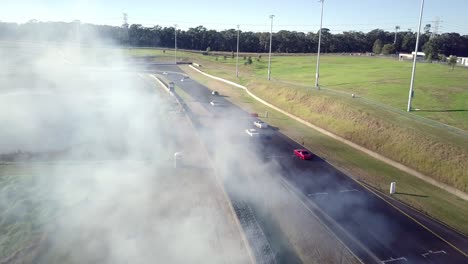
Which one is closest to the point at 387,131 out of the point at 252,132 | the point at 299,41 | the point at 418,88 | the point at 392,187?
the point at 392,187

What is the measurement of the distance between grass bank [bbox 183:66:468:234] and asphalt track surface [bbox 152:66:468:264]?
3.51 ft

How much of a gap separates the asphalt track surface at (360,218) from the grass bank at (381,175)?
1069 millimetres

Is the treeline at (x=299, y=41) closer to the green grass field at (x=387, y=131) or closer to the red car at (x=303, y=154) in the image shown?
the green grass field at (x=387, y=131)

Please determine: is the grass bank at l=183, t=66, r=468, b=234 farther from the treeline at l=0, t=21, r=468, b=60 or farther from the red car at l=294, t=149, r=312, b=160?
the treeline at l=0, t=21, r=468, b=60

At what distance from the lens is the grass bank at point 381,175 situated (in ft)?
55.4

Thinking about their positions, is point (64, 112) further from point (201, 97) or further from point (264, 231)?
point (264, 231)

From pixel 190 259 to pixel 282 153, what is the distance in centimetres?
1374

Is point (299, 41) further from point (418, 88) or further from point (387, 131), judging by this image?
point (387, 131)

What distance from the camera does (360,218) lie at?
1574cm

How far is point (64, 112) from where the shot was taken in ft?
110

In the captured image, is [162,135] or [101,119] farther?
[101,119]

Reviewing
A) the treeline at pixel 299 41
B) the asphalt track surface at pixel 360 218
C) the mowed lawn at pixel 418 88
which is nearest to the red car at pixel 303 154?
the asphalt track surface at pixel 360 218

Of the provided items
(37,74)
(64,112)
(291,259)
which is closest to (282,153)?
(291,259)

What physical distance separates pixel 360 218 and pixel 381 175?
6488 millimetres
